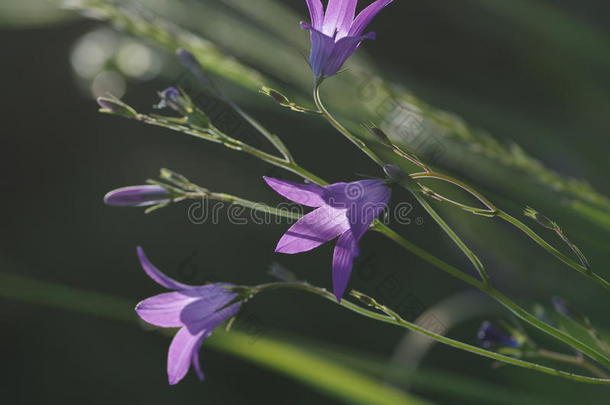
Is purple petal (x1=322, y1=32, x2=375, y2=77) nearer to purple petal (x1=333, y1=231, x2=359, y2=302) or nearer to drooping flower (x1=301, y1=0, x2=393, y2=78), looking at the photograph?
drooping flower (x1=301, y1=0, x2=393, y2=78)

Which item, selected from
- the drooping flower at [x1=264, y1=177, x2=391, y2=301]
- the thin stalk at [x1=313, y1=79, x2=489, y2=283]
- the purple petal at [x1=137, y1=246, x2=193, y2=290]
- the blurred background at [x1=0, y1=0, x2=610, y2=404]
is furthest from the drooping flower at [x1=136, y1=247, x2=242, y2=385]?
the blurred background at [x1=0, y1=0, x2=610, y2=404]

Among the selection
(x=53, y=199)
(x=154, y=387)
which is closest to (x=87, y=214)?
(x=53, y=199)

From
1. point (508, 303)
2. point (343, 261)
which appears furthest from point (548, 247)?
point (343, 261)

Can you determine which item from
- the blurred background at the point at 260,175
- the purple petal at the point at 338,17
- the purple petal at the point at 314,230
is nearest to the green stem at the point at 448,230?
the purple petal at the point at 314,230

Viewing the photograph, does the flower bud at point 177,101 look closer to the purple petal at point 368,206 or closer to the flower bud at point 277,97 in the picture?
the flower bud at point 277,97

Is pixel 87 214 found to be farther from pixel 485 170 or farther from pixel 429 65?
pixel 485 170
